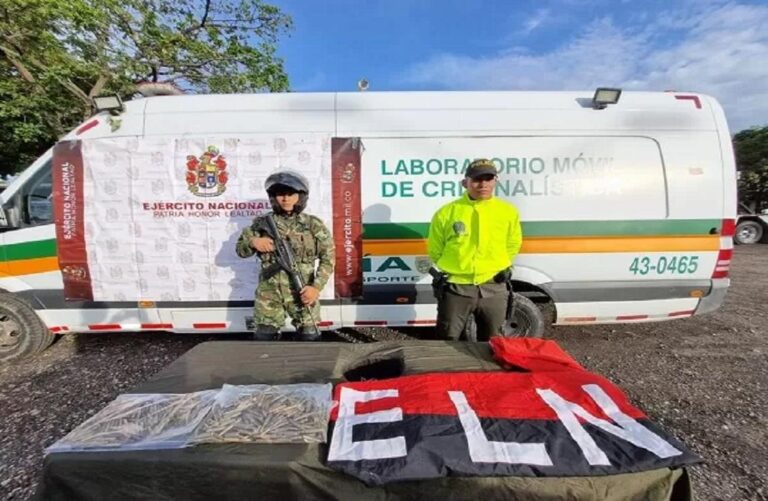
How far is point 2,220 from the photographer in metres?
3.49

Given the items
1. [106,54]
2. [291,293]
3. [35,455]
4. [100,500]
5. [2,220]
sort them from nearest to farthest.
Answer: [100,500] → [35,455] → [291,293] → [2,220] → [106,54]

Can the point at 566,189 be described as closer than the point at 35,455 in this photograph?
No

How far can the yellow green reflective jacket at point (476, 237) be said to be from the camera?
2.77m

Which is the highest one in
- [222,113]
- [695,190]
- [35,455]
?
[222,113]

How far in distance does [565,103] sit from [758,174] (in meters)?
21.2

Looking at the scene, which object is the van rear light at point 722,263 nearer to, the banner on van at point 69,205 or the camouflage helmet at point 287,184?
the camouflage helmet at point 287,184

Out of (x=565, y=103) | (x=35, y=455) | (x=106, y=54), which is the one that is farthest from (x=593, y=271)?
(x=106, y=54)

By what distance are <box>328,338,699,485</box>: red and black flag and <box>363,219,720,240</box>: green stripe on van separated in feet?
6.27

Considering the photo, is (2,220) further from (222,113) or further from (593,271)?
(593,271)

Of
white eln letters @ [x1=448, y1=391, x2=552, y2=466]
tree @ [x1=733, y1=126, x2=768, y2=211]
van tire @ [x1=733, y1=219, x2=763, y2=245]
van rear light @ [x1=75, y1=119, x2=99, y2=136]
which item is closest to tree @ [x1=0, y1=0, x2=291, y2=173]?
van rear light @ [x1=75, y1=119, x2=99, y2=136]

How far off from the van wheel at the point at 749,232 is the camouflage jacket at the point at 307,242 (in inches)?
611

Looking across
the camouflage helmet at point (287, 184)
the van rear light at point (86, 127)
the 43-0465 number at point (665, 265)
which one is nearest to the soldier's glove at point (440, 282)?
the camouflage helmet at point (287, 184)

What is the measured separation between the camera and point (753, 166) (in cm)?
1950

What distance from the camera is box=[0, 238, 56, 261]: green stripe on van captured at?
3564 mm
